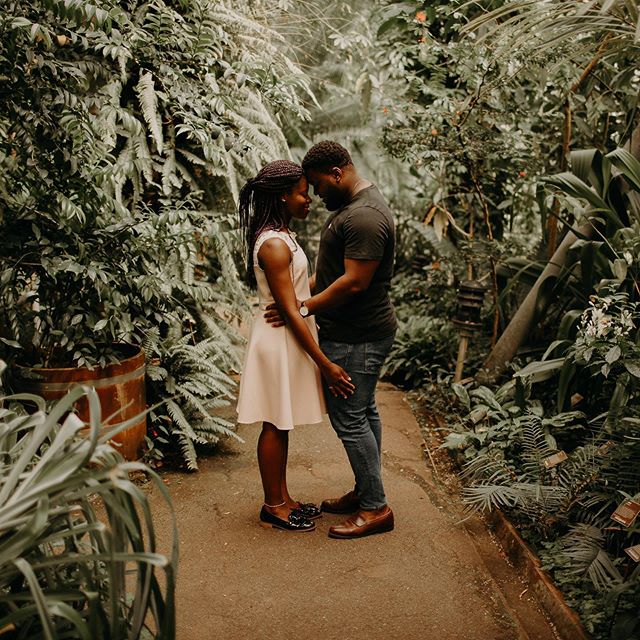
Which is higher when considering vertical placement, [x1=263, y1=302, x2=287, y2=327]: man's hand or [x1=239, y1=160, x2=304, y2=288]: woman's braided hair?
[x1=239, y1=160, x2=304, y2=288]: woman's braided hair

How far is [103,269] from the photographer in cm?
311

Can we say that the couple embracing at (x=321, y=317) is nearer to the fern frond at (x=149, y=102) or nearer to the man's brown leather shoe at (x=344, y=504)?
the man's brown leather shoe at (x=344, y=504)

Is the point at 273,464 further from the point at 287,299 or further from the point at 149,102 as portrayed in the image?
the point at 149,102

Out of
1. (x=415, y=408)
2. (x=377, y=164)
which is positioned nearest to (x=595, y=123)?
(x=415, y=408)

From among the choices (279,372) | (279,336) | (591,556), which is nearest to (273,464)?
(279,372)

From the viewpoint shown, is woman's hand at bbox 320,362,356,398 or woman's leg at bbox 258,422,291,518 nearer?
woman's hand at bbox 320,362,356,398

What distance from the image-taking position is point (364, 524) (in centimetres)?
311

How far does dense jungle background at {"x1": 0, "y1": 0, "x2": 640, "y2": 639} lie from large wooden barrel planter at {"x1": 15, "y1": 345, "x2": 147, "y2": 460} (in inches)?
Result: 3.9

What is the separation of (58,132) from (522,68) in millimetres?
2995

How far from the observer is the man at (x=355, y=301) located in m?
2.80

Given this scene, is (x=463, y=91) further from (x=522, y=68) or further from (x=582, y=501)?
(x=582, y=501)

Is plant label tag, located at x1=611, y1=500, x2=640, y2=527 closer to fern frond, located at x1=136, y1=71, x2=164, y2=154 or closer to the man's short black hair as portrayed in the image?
the man's short black hair

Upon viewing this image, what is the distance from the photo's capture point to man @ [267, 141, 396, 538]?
2.80 metres

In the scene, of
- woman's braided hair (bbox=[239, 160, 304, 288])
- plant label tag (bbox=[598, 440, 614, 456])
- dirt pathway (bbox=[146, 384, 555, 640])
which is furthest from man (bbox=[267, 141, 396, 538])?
plant label tag (bbox=[598, 440, 614, 456])
